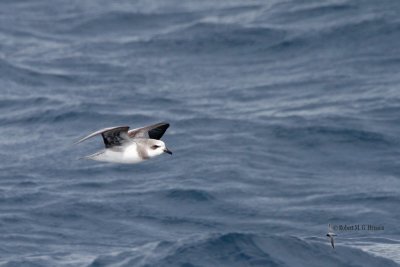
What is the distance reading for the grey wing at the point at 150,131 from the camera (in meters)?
18.6

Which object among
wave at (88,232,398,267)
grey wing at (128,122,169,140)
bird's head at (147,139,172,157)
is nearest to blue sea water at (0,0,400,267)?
wave at (88,232,398,267)

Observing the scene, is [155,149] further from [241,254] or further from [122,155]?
[241,254]

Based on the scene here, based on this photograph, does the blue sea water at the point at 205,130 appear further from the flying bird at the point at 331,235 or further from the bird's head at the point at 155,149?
the bird's head at the point at 155,149

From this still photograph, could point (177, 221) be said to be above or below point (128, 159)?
below

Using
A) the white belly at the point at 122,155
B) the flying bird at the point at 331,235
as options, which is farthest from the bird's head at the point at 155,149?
the flying bird at the point at 331,235

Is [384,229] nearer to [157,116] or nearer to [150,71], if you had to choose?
[157,116]

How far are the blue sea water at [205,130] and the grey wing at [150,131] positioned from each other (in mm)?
2113

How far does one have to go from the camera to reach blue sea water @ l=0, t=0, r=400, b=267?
68.8 ft

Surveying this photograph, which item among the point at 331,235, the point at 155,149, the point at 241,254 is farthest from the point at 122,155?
the point at 331,235

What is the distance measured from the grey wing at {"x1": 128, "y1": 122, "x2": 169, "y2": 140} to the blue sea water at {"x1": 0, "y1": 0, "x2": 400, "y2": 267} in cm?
211

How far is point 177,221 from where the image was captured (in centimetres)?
2216

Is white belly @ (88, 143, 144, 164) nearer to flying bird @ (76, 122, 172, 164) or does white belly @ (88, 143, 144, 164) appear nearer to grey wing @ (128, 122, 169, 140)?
flying bird @ (76, 122, 172, 164)

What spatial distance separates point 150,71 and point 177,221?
28.0 ft

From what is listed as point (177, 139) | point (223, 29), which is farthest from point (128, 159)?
point (223, 29)
